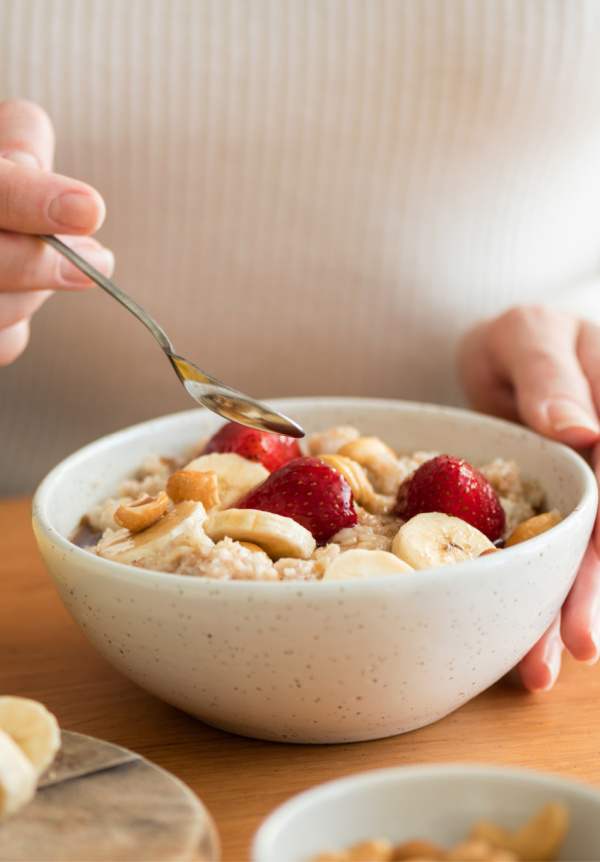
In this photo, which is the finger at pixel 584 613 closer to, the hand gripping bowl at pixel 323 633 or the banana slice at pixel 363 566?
the hand gripping bowl at pixel 323 633

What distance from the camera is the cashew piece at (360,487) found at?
71 centimetres

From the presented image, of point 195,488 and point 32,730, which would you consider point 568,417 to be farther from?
point 32,730

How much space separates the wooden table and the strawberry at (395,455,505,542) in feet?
0.43

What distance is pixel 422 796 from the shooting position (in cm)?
36

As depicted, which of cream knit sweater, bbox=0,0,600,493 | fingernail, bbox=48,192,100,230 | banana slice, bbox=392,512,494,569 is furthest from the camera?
cream knit sweater, bbox=0,0,600,493

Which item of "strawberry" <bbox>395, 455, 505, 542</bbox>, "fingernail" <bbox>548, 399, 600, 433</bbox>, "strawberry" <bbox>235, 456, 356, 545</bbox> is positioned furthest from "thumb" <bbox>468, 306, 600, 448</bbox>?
"strawberry" <bbox>235, 456, 356, 545</bbox>

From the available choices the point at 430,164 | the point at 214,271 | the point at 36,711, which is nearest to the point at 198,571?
the point at 36,711

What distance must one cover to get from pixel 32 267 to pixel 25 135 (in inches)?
7.2

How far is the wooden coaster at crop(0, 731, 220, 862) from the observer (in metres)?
0.39

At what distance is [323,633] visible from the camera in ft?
1.59

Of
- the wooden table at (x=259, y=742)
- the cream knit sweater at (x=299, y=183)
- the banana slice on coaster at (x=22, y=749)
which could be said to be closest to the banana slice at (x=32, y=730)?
the banana slice on coaster at (x=22, y=749)

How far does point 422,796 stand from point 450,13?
1070 millimetres

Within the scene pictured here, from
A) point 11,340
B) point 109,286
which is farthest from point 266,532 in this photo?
point 11,340

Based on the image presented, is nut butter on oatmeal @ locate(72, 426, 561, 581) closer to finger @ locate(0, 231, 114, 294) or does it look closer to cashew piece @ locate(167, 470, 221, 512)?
cashew piece @ locate(167, 470, 221, 512)
